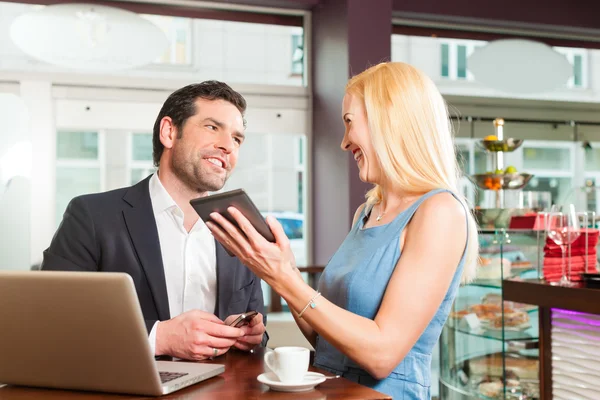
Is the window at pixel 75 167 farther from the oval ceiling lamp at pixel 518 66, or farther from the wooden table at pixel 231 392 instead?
the wooden table at pixel 231 392

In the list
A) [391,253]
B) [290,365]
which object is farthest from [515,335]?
[290,365]

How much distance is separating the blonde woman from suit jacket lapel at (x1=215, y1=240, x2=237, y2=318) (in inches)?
12.3

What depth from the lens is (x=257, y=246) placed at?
1352mm

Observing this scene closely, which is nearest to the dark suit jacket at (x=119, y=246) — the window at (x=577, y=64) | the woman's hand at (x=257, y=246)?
the woman's hand at (x=257, y=246)

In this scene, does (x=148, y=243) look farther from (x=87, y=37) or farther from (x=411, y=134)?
(x=87, y=37)

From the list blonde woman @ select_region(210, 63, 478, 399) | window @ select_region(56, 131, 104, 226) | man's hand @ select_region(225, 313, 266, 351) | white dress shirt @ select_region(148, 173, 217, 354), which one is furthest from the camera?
window @ select_region(56, 131, 104, 226)

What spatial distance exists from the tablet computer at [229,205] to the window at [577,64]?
474cm

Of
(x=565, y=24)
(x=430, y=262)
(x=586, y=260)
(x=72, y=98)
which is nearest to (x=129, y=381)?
(x=430, y=262)

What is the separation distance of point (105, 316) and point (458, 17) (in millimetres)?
4253

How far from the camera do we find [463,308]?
3.48 m

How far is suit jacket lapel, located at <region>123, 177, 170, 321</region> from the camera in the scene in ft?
6.13

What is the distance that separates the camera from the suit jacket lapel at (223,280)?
6.42 feet

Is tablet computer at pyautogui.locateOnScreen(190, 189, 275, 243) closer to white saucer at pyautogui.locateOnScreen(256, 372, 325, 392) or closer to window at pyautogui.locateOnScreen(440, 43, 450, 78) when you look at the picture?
white saucer at pyautogui.locateOnScreen(256, 372, 325, 392)

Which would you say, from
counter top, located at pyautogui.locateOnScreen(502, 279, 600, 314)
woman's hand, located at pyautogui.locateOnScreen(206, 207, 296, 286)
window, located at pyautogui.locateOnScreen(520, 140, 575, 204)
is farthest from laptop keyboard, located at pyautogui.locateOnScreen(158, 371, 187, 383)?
window, located at pyautogui.locateOnScreen(520, 140, 575, 204)
